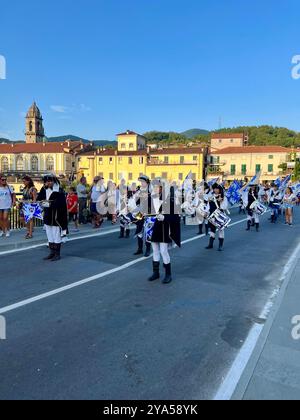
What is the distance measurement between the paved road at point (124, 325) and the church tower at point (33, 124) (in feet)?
350

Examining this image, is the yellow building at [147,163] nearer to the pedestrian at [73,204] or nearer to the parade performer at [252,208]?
the parade performer at [252,208]

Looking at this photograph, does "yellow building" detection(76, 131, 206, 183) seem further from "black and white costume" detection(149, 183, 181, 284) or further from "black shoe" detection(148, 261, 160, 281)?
"black shoe" detection(148, 261, 160, 281)

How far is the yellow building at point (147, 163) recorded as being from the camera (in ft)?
246

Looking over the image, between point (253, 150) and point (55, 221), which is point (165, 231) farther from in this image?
point (253, 150)

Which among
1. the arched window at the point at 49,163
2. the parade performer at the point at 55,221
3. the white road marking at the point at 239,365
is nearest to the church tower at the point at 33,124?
the arched window at the point at 49,163

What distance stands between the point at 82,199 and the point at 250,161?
73.7m

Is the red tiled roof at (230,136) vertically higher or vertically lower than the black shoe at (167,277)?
higher

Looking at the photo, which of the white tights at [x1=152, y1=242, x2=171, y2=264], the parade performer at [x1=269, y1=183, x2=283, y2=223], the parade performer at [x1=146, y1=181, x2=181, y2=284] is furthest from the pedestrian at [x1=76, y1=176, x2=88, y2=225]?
the parade performer at [x1=269, y1=183, x2=283, y2=223]

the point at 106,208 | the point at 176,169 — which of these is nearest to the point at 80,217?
the point at 106,208

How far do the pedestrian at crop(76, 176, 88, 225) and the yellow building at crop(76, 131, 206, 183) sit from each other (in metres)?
57.7

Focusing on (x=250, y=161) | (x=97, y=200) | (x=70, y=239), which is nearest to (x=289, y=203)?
(x=97, y=200)

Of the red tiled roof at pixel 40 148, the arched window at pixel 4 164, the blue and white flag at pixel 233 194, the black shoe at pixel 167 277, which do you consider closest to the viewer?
the black shoe at pixel 167 277

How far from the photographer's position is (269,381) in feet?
10.7
